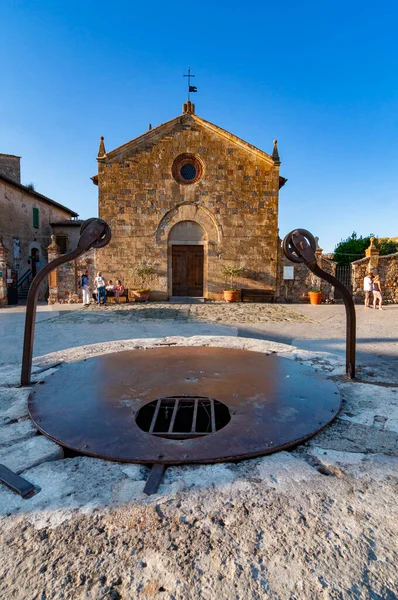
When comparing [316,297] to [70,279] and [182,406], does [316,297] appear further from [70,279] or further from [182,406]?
[182,406]

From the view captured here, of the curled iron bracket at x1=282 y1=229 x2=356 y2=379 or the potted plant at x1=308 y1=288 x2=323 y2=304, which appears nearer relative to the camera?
the curled iron bracket at x1=282 y1=229 x2=356 y2=379

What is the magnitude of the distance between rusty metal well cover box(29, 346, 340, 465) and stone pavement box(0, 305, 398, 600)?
83 millimetres

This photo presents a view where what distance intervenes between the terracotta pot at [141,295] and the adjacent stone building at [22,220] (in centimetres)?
530

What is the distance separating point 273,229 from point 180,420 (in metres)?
13.0

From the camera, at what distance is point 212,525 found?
4.09 feet

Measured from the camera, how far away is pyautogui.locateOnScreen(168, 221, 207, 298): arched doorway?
14336 millimetres

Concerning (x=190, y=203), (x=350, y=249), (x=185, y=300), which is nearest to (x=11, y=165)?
(x=190, y=203)

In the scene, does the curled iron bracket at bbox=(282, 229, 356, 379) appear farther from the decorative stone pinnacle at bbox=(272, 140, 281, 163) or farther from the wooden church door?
the decorative stone pinnacle at bbox=(272, 140, 281, 163)

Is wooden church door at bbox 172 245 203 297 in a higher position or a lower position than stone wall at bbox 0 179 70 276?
lower

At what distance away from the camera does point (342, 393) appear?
257 centimetres

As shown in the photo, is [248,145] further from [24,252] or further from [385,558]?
[385,558]

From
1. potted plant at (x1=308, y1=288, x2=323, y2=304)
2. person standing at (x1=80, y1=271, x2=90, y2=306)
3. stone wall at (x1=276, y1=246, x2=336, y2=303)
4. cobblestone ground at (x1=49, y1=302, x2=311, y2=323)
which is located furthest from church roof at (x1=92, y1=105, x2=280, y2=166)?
cobblestone ground at (x1=49, y1=302, x2=311, y2=323)

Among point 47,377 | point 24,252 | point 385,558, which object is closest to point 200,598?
point 385,558

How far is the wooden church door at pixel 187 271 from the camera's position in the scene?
14.5 m
